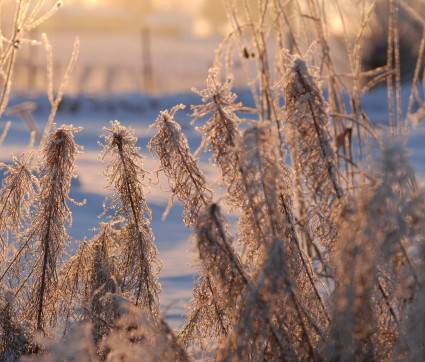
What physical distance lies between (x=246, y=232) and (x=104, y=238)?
44 cm

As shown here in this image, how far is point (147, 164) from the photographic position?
207 inches

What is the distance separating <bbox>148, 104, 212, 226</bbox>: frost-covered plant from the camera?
126 centimetres

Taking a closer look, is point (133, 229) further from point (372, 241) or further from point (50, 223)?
point (372, 241)

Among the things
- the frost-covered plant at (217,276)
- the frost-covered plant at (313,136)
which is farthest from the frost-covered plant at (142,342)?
the frost-covered plant at (313,136)

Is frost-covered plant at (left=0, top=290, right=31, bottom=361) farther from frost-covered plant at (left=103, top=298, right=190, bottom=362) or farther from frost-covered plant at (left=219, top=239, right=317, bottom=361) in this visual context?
frost-covered plant at (left=219, top=239, right=317, bottom=361)

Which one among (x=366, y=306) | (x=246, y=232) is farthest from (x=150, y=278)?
(x=366, y=306)

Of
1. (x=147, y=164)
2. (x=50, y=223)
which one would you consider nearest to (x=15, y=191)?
(x=50, y=223)

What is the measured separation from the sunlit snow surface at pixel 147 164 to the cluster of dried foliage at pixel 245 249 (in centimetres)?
7

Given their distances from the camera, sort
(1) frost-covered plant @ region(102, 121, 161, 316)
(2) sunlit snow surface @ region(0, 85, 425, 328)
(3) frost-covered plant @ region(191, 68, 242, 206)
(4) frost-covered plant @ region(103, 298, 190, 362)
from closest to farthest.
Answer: (4) frost-covered plant @ region(103, 298, 190, 362) → (3) frost-covered plant @ region(191, 68, 242, 206) → (1) frost-covered plant @ region(102, 121, 161, 316) → (2) sunlit snow surface @ region(0, 85, 425, 328)

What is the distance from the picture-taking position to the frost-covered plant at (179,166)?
4.12 ft

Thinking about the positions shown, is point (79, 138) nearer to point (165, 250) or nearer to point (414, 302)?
point (165, 250)

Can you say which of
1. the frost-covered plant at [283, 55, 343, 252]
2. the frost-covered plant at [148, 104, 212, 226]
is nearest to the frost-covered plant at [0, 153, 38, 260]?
the frost-covered plant at [148, 104, 212, 226]

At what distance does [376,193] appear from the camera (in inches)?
36.4

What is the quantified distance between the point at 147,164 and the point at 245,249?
4022 millimetres
